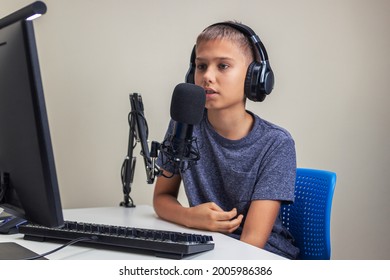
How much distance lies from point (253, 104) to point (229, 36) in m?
0.97

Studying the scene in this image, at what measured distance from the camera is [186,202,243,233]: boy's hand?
1.31 m

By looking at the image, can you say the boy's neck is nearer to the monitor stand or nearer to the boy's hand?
the boy's hand

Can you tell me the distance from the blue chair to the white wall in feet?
2.94

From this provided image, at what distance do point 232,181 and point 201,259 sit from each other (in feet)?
1.52

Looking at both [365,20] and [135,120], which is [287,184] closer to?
[135,120]

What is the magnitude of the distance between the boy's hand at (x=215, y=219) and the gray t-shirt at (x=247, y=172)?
9 cm

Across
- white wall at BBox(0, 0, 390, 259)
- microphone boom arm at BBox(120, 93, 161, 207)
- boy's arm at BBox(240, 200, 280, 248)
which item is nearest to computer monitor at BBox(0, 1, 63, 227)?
microphone boom arm at BBox(120, 93, 161, 207)

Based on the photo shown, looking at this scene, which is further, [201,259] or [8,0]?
[8,0]

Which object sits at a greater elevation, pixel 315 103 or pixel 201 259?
pixel 315 103

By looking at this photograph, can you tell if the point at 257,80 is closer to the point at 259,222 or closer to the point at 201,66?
the point at 201,66

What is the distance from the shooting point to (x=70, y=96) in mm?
2207
